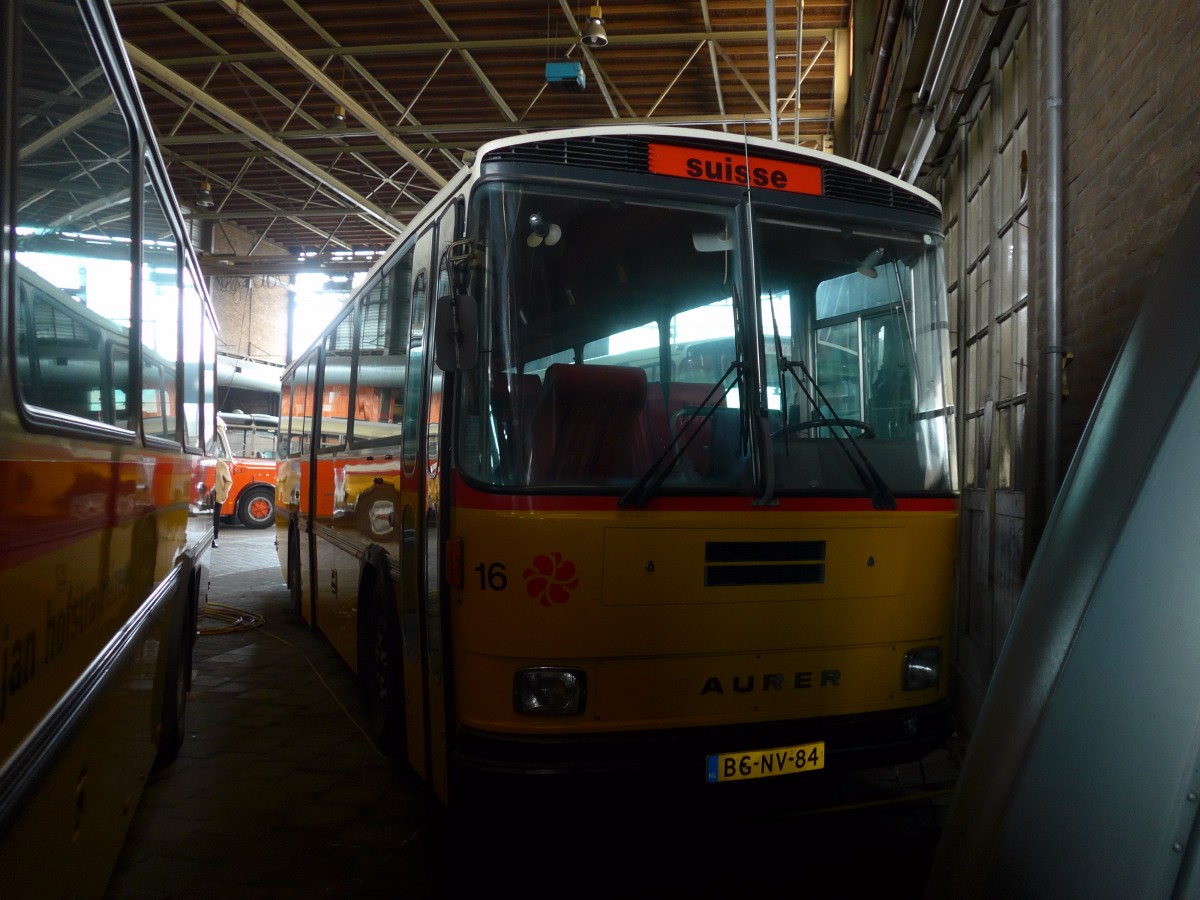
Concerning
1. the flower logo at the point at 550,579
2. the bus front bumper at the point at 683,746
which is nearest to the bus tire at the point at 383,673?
the bus front bumper at the point at 683,746

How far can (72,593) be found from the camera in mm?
2189

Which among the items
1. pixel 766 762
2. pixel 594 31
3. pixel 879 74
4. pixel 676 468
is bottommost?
pixel 766 762

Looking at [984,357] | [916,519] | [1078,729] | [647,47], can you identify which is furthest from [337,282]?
[1078,729]

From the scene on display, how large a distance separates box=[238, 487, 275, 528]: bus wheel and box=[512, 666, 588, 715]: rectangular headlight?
19.4m

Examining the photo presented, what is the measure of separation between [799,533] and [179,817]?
9.67ft

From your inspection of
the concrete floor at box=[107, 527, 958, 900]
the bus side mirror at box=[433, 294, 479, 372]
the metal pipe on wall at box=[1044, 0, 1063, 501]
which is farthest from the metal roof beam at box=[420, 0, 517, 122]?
the bus side mirror at box=[433, 294, 479, 372]

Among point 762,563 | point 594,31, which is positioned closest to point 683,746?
point 762,563

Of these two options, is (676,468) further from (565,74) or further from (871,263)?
(565,74)

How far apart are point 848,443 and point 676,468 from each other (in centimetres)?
75

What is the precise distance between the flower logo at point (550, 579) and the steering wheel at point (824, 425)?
948 mm

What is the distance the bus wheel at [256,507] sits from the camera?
21.3 metres

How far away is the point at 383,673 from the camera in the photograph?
4.91 meters

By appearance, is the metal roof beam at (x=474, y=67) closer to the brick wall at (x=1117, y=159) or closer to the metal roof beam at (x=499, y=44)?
the metal roof beam at (x=499, y=44)

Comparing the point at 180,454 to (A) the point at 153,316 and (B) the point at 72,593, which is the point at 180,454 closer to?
(A) the point at 153,316
